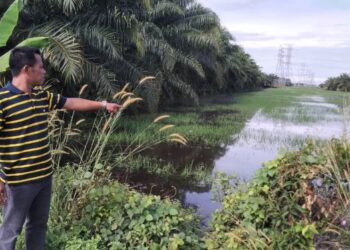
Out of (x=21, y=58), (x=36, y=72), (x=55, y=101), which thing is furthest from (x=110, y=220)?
(x=21, y=58)

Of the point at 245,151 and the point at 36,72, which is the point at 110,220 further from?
the point at 245,151

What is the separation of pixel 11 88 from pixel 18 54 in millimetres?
236

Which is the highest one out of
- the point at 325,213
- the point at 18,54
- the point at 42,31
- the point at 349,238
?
the point at 42,31

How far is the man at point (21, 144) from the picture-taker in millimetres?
3092

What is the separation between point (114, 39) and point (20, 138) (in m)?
10.6

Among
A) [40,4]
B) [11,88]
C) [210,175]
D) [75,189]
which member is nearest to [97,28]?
[40,4]

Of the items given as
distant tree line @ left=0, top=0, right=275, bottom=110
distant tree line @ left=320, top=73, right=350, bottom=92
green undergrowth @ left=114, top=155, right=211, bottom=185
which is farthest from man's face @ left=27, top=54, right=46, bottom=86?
distant tree line @ left=320, top=73, right=350, bottom=92

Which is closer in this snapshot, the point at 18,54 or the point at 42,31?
the point at 18,54

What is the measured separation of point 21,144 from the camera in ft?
10.2

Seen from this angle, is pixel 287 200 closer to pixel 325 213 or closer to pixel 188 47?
pixel 325 213

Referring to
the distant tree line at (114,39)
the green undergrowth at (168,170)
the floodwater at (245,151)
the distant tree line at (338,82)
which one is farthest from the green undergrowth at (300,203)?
the distant tree line at (338,82)

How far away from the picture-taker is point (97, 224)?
3.92m

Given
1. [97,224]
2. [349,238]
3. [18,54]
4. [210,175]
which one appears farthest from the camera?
[210,175]

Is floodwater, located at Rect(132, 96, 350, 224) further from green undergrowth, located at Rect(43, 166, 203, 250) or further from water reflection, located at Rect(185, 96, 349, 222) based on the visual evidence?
green undergrowth, located at Rect(43, 166, 203, 250)
